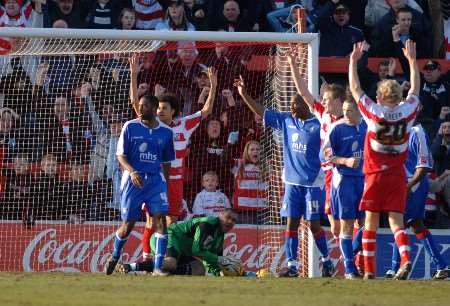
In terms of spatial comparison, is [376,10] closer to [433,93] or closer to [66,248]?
[433,93]

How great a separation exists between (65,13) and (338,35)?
4228 millimetres

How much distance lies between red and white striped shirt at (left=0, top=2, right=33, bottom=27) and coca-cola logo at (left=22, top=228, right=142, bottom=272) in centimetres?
358

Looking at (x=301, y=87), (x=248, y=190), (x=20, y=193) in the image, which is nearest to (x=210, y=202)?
(x=248, y=190)

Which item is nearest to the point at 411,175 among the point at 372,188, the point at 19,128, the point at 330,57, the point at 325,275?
the point at 325,275

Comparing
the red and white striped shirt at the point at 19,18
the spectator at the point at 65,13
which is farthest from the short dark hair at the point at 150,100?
the red and white striped shirt at the point at 19,18

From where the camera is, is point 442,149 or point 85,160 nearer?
point 85,160

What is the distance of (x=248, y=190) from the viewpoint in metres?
16.8

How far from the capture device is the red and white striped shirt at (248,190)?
16719 millimetres

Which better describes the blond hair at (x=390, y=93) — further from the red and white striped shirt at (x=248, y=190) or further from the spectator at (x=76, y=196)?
the spectator at (x=76, y=196)

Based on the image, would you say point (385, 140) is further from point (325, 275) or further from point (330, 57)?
point (330, 57)

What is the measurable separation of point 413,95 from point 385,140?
21.3 inches

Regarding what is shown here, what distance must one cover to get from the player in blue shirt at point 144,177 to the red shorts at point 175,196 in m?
1.55

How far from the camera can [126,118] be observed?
16797 millimetres

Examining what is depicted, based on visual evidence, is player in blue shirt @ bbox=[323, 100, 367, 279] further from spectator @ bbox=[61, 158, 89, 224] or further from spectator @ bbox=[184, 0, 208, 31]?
spectator @ bbox=[184, 0, 208, 31]
